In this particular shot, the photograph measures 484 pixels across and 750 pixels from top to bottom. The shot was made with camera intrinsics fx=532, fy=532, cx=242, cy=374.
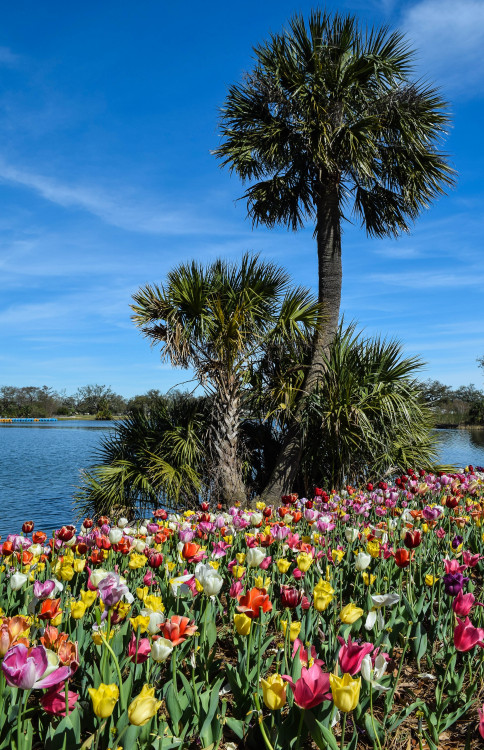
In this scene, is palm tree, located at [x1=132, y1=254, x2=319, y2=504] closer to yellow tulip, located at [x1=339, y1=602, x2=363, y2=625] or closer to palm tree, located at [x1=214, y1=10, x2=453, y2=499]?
palm tree, located at [x1=214, y1=10, x2=453, y2=499]

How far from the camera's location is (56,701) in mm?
A: 1441

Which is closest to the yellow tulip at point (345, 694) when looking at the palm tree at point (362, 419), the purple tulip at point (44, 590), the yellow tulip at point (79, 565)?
the purple tulip at point (44, 590)

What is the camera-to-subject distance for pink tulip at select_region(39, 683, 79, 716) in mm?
1377

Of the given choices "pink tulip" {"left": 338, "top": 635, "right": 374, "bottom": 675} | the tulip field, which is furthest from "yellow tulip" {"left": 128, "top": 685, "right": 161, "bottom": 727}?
"pink tulip" {"left": 338, "top": 635, "right": 374, "bottom": 675}

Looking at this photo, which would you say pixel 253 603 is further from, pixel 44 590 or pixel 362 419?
pixel 362 419

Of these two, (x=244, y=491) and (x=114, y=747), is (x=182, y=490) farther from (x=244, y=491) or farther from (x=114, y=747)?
(x=114, y=747)

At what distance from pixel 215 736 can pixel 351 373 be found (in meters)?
6.85

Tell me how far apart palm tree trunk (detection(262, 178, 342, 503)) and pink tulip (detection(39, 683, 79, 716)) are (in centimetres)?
679

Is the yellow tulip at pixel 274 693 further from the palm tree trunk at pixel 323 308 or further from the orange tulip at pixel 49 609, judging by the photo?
the palm tree trunk at pixel 323 308

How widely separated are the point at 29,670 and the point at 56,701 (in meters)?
0.30

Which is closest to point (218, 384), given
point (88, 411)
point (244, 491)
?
point (244, 491)

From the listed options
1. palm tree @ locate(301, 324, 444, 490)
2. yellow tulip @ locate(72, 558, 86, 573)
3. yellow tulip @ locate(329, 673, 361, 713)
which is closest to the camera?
yellow tulip @ locate(329, 673, 361, 713)

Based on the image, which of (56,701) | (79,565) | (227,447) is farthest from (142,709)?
(227,447)

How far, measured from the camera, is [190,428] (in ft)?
26.9
